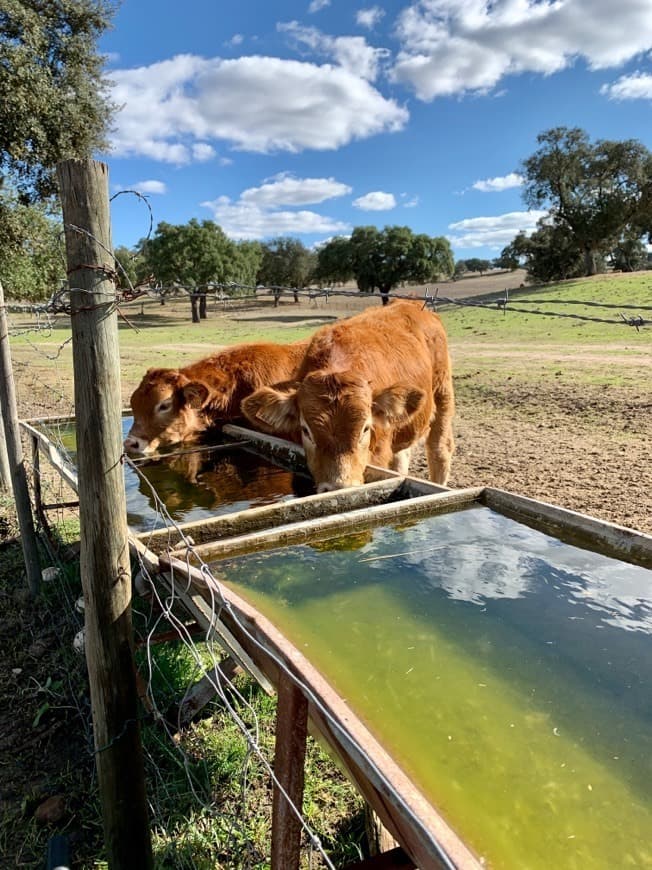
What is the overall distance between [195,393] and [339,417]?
2.85 m

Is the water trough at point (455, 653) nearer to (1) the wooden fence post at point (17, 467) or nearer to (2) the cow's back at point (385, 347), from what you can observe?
(2) the cow's back at point (385, 347)

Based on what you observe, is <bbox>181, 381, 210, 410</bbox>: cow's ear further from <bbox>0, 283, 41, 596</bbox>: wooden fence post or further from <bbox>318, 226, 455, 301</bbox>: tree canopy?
<bbox>318, 226, 455, 301</bbox>: tree canopy

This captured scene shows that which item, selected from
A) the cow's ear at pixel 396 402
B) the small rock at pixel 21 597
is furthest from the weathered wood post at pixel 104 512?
Answer: the small rock at pixel 21 597

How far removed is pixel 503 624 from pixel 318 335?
373 centimetres

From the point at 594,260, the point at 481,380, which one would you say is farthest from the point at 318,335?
the point at 594,260

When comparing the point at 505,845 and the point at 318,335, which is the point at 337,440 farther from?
the point at 505,845

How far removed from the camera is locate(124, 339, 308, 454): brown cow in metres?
6.90

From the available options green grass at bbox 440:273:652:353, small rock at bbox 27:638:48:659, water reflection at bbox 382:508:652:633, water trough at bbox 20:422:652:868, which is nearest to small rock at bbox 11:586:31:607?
small rock at bbox 27:638:48:659

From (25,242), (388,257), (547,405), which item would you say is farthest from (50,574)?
(388,257)

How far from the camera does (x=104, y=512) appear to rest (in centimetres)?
242

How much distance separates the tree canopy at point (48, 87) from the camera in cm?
1809

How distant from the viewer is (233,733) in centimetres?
395

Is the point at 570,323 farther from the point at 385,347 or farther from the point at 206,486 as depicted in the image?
the point at 206,486

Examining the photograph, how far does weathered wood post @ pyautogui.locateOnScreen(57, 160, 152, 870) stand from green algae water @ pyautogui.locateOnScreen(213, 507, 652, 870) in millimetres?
655
